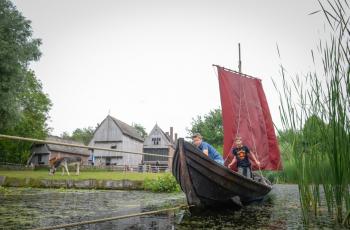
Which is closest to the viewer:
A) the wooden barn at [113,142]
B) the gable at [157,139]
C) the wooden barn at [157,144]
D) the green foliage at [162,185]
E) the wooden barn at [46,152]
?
the green foliage at [162,185]

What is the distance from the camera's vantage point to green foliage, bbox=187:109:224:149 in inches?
1620

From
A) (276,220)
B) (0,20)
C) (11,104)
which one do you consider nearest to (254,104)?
(276,220)

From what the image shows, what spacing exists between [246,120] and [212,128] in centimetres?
3164

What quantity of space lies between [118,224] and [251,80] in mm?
9824

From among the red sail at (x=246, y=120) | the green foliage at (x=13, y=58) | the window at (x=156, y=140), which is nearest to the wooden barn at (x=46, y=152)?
the window at (x=156, y=140)

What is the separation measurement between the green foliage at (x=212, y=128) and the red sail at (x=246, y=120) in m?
28.3

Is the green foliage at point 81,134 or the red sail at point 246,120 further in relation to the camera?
the green foliage at point 81,134

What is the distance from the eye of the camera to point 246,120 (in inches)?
423

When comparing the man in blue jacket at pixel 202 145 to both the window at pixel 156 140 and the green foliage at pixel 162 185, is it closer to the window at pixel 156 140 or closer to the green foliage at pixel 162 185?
the green foliage at pixel 162 185

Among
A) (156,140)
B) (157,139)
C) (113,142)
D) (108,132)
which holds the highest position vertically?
(108,132)

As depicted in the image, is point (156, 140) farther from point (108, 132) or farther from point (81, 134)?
point (81, 134)

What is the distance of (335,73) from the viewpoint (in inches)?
113

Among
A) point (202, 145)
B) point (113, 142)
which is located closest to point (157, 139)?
point (113, 142)

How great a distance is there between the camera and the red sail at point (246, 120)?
10344 millimetres
